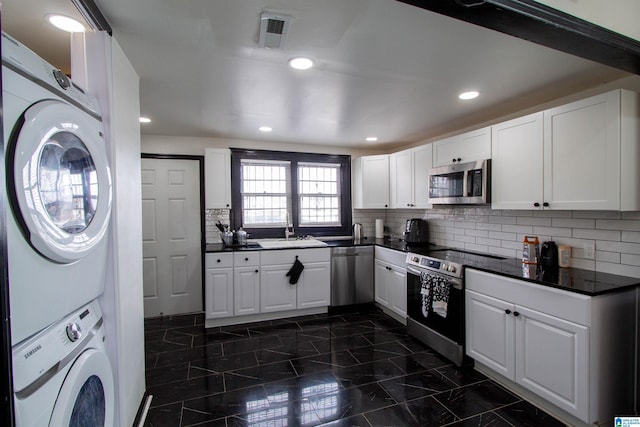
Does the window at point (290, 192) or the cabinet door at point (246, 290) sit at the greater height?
the window at point (290, 192)

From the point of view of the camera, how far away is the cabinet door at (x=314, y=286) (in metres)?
3.94

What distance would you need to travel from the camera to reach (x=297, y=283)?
392cm

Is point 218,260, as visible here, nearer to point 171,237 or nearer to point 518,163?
point 171,237

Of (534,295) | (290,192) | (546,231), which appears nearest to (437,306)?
(534,295)

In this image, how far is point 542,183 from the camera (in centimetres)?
239

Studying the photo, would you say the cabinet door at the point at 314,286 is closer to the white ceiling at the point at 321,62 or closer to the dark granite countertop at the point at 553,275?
the dark granite countertop at the point at 553,275

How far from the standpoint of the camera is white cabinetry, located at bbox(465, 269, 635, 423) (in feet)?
6.00

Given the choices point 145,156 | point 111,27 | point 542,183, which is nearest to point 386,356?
point 542,183

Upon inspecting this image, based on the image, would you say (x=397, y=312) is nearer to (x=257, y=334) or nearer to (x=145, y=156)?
(x=257, y=334)

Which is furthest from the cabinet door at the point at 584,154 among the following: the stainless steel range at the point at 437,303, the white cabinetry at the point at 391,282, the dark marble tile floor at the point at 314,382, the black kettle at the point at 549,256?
the white cabinetry at the point at 391,282

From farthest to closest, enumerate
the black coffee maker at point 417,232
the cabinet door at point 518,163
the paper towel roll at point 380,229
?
the paper towel roll at point 380,229
the black coffee maker at point 417,232
the cabinet door at point 518,163

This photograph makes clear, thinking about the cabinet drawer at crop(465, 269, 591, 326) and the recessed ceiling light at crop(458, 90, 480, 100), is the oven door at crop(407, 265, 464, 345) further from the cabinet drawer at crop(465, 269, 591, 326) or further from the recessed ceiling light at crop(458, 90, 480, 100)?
the recessed ceiling light at crop(458, 90, 480, 100)

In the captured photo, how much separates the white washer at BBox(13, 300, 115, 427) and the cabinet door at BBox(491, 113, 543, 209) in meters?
3.02

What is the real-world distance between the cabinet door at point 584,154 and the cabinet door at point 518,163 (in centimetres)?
7
